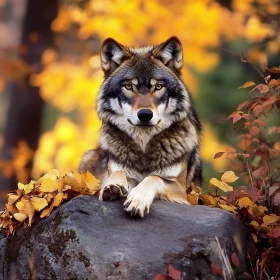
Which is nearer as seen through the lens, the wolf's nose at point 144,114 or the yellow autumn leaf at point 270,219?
the yellow autumn leaf at point 270,219

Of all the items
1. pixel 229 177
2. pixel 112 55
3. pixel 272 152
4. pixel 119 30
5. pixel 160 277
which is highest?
pixel 119 30

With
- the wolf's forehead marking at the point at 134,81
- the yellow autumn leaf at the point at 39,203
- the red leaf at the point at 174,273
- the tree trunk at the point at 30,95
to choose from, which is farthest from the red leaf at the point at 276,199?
the tree trunk at the point at 30,95

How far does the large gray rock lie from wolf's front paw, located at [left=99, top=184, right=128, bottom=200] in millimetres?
59

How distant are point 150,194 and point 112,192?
307 millimetres

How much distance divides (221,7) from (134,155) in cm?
638

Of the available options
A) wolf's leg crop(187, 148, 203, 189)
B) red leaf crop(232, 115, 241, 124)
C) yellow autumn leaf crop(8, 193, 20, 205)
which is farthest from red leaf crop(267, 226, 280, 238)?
yellow autumn leaf crop(8, 193, 20, 205)

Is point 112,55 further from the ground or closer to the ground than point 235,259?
further from the ground

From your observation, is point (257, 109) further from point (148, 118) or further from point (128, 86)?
point (128, 86)

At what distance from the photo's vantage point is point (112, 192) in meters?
5.00

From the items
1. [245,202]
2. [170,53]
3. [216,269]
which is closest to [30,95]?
[170,53]

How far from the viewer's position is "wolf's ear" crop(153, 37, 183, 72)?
231 inches

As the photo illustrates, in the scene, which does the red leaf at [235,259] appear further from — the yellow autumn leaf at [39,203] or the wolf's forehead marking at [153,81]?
the wolf's forehead marking at [153,81]

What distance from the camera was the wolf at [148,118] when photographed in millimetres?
5570

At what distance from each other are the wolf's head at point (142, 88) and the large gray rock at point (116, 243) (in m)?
0.93
